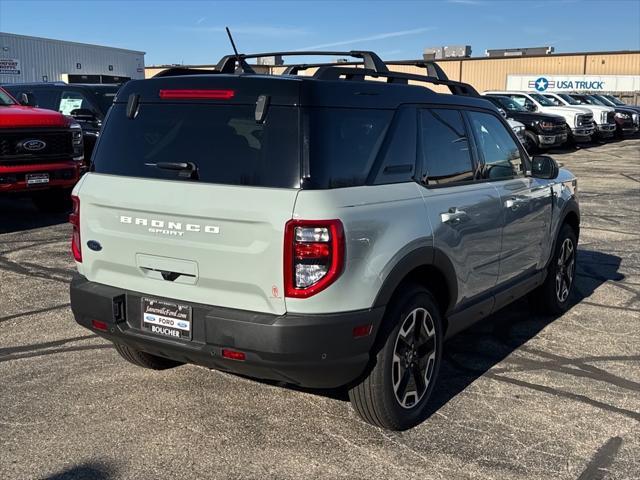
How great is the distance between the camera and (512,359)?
15.9 ft

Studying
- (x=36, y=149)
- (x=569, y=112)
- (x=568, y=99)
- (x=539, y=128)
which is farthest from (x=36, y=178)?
(x=568, y=99)

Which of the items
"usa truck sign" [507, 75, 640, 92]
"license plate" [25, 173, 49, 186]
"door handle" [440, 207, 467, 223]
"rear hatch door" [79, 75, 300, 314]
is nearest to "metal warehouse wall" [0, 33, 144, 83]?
"usa truck sign" [507, 75, 640, 92]

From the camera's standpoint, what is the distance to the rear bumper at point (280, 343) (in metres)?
3.14

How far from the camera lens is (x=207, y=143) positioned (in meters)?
3.45

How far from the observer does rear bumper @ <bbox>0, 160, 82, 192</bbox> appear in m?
8.85

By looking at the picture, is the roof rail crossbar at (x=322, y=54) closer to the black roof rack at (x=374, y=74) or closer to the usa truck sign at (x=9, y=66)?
the black roof rack at (x=374, y=74)

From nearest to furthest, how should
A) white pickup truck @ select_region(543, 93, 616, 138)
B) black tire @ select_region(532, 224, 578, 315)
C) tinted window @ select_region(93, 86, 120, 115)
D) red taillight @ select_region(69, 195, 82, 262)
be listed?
red taillight @ select_region(69, 195, 82, 262), black tire @ select_region(532, 224, 578, 315), tinted window @ select_region(93, 86, 120, 115), white pickup truck @ select_region(543, 93, 616, 138)

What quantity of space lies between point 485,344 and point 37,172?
6.67 metres

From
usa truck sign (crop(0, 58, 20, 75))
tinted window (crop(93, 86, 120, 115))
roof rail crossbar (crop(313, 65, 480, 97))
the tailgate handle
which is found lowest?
the tailgate handle

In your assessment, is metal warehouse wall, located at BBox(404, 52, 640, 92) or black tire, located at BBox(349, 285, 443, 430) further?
metal warehouse wall, located at BBox(404, 52, 640, 92)

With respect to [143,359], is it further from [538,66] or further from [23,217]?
[538,66]

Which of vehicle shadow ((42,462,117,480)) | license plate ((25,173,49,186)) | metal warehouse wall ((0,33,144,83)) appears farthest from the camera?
metal warehouse wall ((0,33,144,83))

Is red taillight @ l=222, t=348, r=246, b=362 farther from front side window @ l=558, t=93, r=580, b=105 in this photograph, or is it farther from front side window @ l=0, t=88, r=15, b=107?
front side window @ l=558, t=93, r=580, b=105

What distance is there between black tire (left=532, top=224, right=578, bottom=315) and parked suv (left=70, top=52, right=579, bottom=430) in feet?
5.63
